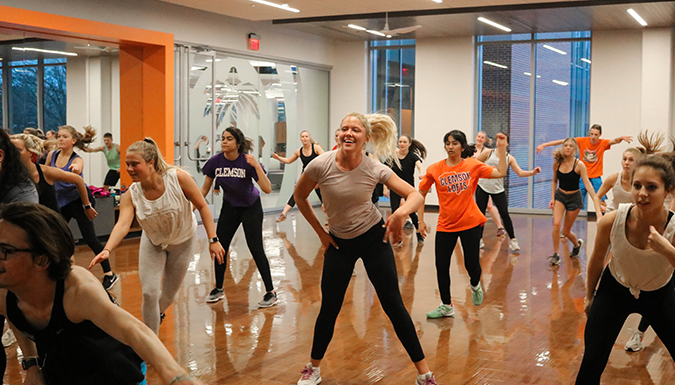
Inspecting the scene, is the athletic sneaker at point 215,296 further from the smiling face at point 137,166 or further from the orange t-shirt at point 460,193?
the smiling face at point 137,166

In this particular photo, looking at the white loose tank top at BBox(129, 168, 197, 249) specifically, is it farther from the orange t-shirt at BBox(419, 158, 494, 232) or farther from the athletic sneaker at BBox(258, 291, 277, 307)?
the orange t-shirt at BBox(419, 158, 494, 232)

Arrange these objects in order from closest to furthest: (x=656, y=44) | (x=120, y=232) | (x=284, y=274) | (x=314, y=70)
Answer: (x=120, y=232) < (x=284, y=274) < (x=656, y=44) < (x=314, y=70)

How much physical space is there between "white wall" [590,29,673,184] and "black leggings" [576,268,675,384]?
37.3 feet

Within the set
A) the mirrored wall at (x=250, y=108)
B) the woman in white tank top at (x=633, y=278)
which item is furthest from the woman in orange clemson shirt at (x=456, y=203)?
the mirrored wall at (x=250, y=108)

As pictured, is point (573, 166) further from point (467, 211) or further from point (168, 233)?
point (168, 233)

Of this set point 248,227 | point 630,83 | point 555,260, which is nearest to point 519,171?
point 555,260

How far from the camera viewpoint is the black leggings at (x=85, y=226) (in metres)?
6.99

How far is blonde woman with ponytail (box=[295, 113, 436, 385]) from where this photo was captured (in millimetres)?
3895

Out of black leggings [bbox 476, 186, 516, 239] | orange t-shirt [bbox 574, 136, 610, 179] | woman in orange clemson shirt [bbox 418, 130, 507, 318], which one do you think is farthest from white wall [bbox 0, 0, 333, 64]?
woman in orange clemson shirt [bbox 418, 130, 507, 318]

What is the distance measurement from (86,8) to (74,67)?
0.90 meters

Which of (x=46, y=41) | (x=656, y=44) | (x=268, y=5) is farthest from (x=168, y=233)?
(x=656, y=44)

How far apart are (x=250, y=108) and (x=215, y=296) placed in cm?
801

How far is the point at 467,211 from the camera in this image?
5.57 m

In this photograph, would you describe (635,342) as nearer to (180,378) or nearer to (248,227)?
(248,227)
